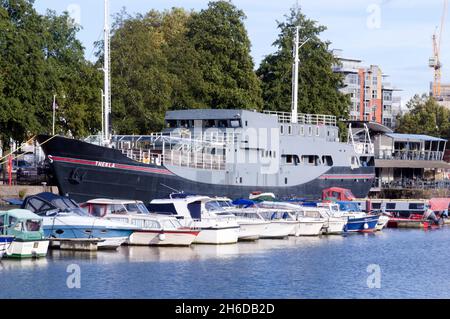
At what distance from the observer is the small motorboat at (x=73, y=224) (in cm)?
5903

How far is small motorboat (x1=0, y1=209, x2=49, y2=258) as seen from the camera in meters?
54.5

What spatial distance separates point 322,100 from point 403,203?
35.7 meters

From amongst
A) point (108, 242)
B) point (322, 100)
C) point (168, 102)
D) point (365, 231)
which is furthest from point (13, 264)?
point (322, 100)

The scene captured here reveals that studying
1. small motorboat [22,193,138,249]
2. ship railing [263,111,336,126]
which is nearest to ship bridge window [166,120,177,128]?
ship railing [263,111,336,126]

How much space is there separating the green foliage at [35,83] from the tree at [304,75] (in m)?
24.3

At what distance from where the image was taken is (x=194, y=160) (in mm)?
87312

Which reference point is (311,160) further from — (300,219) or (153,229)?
(153,229)

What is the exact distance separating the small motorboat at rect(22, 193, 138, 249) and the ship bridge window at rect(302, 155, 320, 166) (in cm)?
4040

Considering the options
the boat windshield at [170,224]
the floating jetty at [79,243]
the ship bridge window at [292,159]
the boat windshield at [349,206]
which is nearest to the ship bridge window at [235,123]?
the ship bridge window at [292,159]

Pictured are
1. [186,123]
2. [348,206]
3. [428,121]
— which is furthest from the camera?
[428,121]

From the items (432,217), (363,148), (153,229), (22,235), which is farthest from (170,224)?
(363,148)

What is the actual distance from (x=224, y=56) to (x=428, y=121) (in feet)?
188

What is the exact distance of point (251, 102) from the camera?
380ft

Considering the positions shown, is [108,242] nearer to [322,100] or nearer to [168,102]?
[168,102]
